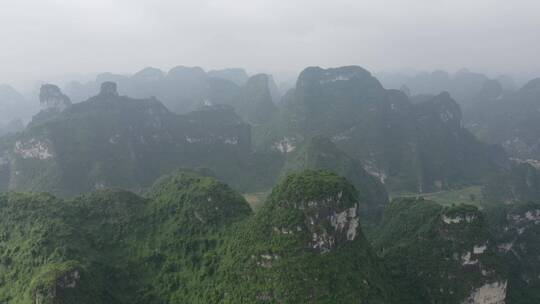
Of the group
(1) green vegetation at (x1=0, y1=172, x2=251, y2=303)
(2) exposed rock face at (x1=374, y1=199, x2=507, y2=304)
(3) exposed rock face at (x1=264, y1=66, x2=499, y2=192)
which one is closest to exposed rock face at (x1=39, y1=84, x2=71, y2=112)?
(3) exposed rock face at (x1=264, y1=66, x2=499, y2=192)

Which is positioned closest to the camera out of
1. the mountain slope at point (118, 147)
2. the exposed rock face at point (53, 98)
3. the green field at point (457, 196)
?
the mountain slope at point (118, 147)

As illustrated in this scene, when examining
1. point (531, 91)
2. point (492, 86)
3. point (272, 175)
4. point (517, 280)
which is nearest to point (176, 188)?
point (517, 280)

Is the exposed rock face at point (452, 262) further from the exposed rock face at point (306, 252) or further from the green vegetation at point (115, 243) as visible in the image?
the green vegetation at point (115, 243)

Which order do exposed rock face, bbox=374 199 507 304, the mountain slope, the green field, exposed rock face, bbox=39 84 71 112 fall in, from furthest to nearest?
exposed rock face, bbox=39 84 71 112 → the green field → the mountain slope → exposed rock face, bbox=374 199 507 304

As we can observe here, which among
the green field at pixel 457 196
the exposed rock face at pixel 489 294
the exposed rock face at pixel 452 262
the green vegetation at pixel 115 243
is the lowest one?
the green field at pixel 457 196

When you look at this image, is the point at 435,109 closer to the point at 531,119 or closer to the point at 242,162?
the point at 531,119

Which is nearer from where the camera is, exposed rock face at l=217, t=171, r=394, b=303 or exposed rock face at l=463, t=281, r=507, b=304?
exposed rock face at l=217, t=171, r=394, b=303

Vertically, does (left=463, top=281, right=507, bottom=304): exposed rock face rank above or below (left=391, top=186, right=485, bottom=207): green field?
above

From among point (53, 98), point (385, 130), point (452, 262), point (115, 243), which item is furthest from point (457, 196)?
point (53, 98)

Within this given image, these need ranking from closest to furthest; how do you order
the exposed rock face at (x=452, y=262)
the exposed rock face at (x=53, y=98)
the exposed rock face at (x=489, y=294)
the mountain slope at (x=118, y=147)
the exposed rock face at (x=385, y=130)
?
1. the exposed rock face at (x=489, y=294)
2. the exposed rock face at (x=452, y=262)
3. the mountain slope at (x=118, y=147)
4. the exposed rock face at (x=385, y=130)
5. the exposed rock face at (x=53, y=98)

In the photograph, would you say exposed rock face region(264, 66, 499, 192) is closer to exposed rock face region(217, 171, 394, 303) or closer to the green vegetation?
the green vegetation

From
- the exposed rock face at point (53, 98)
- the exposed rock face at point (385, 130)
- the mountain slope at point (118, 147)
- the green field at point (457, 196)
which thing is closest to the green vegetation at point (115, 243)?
the mountain slope at point (118, 147)
